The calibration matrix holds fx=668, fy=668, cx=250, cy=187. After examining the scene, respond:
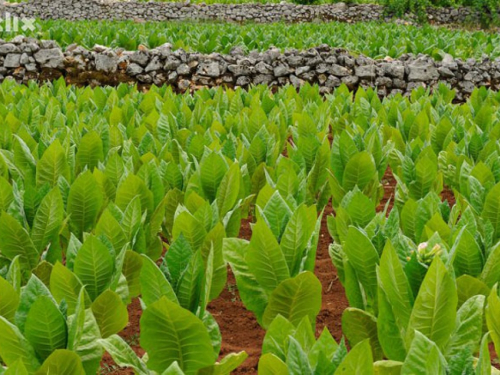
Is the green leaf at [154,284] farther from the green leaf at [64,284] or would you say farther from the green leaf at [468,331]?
the green leaf at [468,331]

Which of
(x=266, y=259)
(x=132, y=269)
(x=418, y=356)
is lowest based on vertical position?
(x=132, y=269)

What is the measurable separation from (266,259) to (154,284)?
436 millimetres

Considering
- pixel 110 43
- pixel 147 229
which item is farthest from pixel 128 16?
pixel 147 229

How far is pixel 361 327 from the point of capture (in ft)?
6.75

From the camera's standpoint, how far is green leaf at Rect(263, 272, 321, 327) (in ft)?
6.66

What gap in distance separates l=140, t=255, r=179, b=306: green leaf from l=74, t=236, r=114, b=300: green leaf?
0.96ft

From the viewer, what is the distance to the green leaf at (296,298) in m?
2.03

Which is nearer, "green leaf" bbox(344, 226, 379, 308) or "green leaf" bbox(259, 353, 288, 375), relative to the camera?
"green leaf" bbox(259, 353, 288, 375)

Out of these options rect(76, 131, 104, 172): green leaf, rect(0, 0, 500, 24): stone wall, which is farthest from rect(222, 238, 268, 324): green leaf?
rect(0, 0, 500, 24): stone wall

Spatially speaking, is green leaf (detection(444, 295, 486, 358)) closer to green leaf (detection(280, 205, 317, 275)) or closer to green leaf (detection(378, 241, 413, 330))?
green leaf (detection(378, 241, 413, 330))

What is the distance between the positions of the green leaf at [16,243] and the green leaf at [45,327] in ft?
2.73

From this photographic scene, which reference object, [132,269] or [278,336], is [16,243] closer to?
[132,269]

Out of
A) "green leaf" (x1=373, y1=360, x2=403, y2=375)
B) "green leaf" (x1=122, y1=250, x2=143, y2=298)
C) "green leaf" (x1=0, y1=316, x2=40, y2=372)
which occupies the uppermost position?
"green leaf" (x1=0, y1=316, x2=40, y2=372)

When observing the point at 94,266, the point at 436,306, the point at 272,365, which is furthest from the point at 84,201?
the point at 436,306
